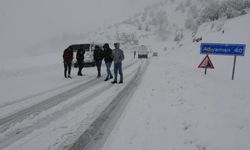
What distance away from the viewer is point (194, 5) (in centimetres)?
16262

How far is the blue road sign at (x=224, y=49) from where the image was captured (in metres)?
11.9

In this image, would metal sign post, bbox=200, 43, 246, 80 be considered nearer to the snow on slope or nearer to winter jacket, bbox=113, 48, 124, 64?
the snow on slope

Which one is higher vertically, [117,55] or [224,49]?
[224,49]

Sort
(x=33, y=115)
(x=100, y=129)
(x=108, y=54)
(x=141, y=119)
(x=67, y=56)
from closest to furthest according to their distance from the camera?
(x=100, y=129), (x=141, y=119), (x=33, y=115), (x=108, y=54), (x=67, y=56)

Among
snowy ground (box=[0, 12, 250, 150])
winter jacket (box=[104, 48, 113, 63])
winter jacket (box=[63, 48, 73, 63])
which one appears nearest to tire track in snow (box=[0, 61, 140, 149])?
snowy ground (box=[0, 12, 250, 150])

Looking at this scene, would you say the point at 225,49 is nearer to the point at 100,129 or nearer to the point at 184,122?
the point at 184,122

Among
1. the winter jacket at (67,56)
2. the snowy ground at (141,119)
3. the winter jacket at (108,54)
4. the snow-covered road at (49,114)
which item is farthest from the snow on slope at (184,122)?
the winter jacket at (67,56)

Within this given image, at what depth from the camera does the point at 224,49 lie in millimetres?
12352

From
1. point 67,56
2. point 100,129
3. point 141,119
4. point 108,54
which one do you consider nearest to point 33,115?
point 100,129

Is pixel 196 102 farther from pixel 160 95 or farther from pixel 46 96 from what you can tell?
pixel 46 96

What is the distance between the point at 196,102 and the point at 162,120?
2.00m

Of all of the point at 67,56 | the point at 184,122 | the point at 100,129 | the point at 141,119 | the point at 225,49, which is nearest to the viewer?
the point at 100,129

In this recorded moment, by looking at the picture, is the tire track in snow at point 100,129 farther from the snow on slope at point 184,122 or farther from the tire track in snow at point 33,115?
the tire track in snow at point 33,115

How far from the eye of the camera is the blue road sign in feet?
39.0
